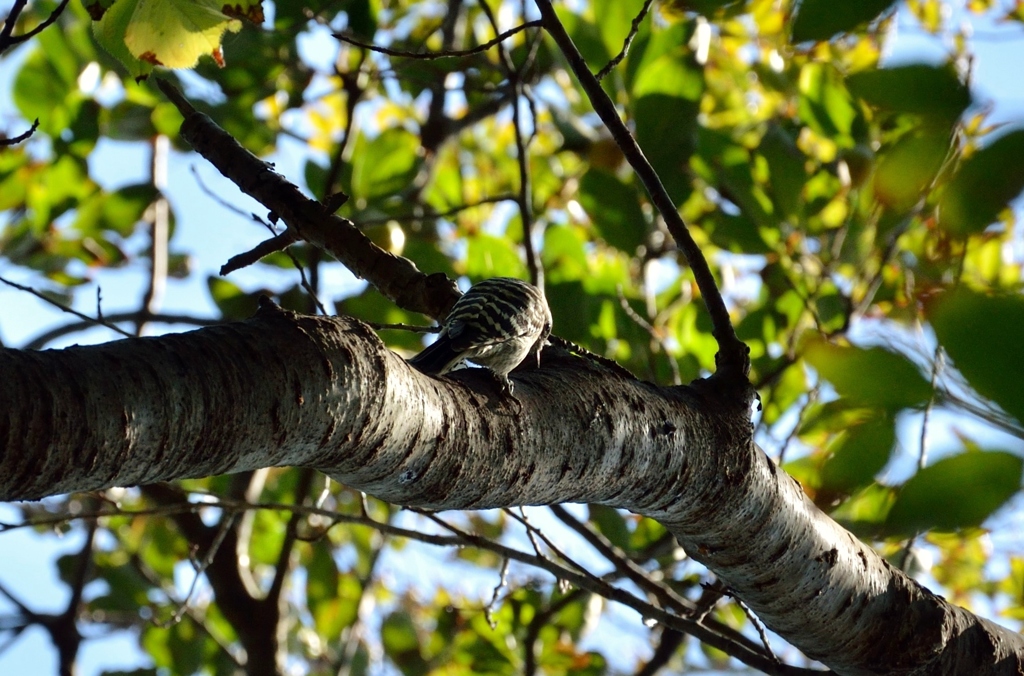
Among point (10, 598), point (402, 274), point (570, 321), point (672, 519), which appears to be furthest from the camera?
point (10, 598)

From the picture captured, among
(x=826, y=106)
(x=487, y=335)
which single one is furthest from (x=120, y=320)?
(x=826, y=106)

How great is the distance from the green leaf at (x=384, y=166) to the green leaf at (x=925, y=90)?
2367 millimetres

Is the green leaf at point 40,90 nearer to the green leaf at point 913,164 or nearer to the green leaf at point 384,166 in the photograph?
the green leaf at point 384,166

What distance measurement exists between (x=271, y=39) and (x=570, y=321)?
1145 millimetres

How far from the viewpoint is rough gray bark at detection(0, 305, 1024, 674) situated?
0.81m

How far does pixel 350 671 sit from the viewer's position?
12.0ft

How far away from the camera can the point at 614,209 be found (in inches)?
100

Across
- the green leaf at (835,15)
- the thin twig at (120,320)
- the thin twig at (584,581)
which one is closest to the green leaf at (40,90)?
the thin twig at (120,320)

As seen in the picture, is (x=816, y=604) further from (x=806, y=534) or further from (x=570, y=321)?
(x=570, y=321)

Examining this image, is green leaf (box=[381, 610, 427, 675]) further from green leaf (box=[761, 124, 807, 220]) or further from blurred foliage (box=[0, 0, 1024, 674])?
green leaf (box=[761, 124, 807, 220])

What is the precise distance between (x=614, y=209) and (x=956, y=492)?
2.05 meters

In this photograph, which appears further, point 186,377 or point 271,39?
point 271,39

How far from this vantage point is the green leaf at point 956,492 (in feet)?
1.78

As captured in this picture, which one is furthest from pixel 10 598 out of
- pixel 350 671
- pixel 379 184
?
pixel 379 184
